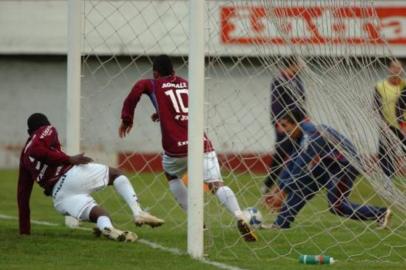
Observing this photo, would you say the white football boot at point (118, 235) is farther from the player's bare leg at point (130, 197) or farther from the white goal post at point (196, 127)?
the white goal post at point (196, 127)

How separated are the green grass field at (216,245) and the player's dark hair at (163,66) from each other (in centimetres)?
149

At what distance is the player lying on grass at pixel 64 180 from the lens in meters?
11.2

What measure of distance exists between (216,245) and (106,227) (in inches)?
42.6

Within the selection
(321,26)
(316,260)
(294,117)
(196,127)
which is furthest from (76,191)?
(321,26)

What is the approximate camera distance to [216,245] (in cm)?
1116

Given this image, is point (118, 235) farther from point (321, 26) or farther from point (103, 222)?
point (321, 26)

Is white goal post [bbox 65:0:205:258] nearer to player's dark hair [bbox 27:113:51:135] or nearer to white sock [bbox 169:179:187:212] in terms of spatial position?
player's dark hair [bbox 27:113:51:135]

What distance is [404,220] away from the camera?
11.7 m

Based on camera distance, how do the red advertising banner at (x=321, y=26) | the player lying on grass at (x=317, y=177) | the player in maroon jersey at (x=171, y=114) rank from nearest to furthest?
the red advertising banner at (x=321, y=26) → the player in maroon jersey at (x=171, y=114) → the player lying on grass at (x=317, y=177)

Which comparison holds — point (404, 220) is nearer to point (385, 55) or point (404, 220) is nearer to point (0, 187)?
point (385, 55)

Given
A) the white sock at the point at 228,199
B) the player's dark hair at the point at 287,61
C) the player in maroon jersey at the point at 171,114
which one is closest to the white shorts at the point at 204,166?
the player in maroon jersey at the point at 171,114

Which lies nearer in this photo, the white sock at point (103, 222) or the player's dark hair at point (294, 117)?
the white sock at point (103, 222)

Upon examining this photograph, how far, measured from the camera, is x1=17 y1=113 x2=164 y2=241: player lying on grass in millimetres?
11156

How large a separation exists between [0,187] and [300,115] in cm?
858
